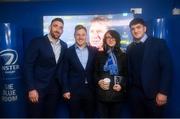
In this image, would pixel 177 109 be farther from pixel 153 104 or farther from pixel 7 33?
pixel 7 33

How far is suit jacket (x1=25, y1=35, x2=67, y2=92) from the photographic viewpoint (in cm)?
319

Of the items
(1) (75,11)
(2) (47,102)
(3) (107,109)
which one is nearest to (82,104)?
(3) (107,109)

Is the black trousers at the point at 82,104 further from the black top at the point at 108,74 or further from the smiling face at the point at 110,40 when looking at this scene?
the smiling face at the point at 110,40

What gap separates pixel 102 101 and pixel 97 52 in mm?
619

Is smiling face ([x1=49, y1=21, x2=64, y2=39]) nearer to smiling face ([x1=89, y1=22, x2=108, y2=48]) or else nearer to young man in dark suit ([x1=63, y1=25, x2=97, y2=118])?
young man in dark suit ([x1=63, y1=25, x2=97, y2=118])

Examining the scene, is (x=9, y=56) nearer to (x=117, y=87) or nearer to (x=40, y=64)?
(x=40, y=64)

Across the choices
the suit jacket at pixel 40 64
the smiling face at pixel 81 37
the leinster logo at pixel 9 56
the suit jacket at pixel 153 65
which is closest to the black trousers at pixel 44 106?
the suit jacket at pixel 40 64

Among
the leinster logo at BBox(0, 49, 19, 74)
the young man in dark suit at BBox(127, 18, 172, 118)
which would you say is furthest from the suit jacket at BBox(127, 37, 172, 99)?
the leinster logo at BBox(0, 49, 19, 74)

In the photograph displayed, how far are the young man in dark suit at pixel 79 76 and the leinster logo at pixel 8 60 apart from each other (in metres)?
0.68

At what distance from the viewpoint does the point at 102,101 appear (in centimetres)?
314

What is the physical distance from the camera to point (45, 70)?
3273 millimetres

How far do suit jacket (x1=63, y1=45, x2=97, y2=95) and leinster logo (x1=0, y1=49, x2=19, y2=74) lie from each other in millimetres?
676

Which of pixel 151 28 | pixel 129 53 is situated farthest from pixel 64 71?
pixel 151 28

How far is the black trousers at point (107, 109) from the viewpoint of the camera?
3.16 metres
